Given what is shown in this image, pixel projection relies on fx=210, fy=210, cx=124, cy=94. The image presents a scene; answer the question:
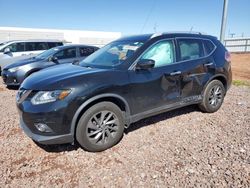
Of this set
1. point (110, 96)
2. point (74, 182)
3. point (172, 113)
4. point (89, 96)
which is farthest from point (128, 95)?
point (172, 113)

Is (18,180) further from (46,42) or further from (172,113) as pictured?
(46,42)

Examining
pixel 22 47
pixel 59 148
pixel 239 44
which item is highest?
pixel 239 44

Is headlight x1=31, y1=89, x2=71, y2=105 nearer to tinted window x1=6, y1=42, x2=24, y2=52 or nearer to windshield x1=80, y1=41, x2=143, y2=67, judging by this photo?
windshield x1=80, y1=41, x2=143, y2=67

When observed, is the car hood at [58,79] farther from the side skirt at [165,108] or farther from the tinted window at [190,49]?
the tinted window at [190,49]

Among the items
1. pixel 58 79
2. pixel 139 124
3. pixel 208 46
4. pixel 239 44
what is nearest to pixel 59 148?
pixel 58 79

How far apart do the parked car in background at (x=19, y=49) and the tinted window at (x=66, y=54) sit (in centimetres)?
329

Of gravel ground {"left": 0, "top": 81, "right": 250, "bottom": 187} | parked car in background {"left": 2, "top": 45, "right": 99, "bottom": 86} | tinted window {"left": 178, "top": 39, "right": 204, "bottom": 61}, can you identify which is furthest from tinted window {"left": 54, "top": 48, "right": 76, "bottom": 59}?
tinted window {"left": 178, "top": 39, "right": 204, "bottom": 61}

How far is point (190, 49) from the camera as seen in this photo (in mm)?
4250

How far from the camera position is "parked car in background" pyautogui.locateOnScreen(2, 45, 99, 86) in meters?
7.17

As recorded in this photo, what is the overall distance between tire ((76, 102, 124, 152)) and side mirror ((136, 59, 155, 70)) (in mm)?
755

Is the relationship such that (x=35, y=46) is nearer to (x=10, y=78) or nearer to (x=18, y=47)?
(x=18, y=47)

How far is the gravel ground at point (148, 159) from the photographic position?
263 centimetres

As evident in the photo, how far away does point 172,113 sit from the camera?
4.81 m

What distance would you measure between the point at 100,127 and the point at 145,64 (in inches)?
48.2
